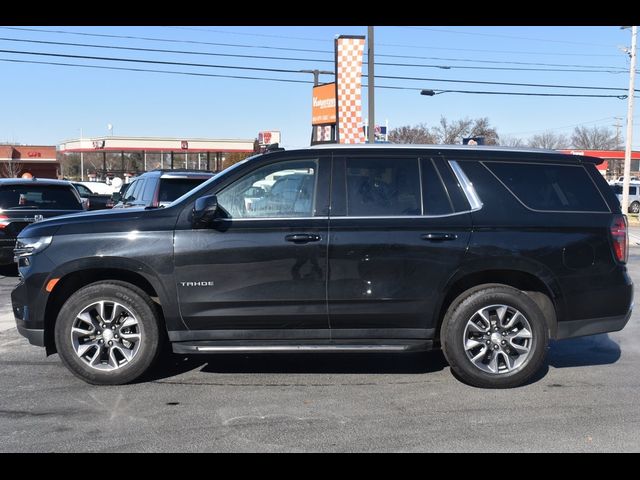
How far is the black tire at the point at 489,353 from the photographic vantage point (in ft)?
17.0

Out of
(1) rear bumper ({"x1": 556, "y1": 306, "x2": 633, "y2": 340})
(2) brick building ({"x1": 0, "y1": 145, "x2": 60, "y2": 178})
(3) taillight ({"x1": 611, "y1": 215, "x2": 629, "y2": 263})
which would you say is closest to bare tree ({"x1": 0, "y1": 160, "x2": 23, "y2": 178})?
(2) brick building ({"x1": 0, "y1": 145, "x2": 60, "y2": 178})

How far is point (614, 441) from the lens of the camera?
4.14 metres

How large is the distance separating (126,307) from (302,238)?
151cm

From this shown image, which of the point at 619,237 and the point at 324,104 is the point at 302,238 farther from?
the point at 324,104

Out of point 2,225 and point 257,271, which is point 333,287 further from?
point 2,225

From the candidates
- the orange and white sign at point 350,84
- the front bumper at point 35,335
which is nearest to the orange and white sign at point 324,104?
the orange and white sign at point 350,84

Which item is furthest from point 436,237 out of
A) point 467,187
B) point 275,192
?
point 275,192

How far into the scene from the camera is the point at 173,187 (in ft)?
33.0

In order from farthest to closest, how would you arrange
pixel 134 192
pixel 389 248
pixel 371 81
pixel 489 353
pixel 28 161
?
pixel 28 161, pixel 371 81, pixel 134 192, pixel 489 353, pixel 389 248

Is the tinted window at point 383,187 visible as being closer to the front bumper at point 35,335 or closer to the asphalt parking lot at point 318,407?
the asphalt parking lot at point 318,407

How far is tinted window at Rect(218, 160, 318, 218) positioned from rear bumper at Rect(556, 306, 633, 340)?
90.2 inches

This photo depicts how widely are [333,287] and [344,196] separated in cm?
74

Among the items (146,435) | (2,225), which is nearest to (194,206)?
(146,435)
